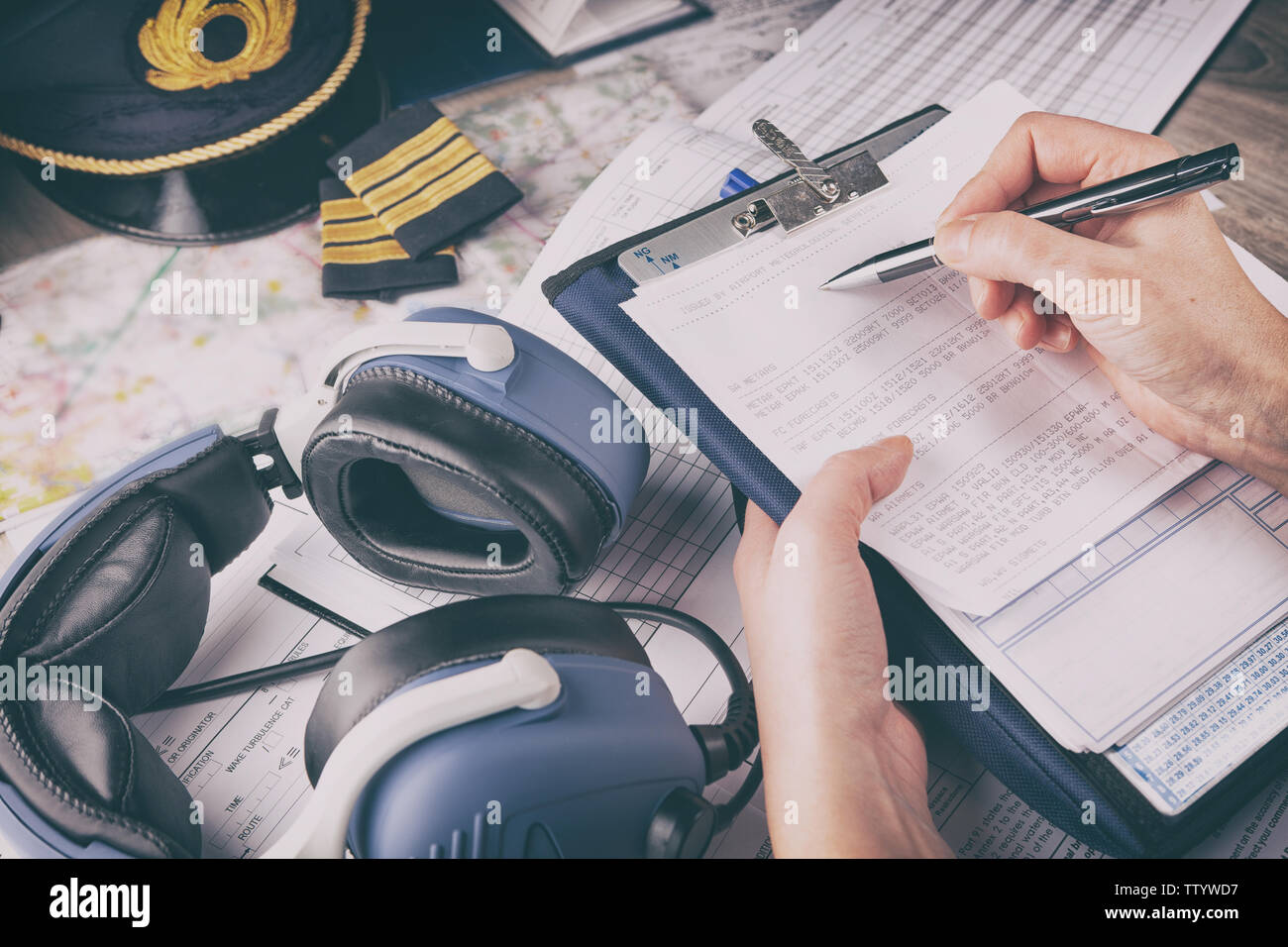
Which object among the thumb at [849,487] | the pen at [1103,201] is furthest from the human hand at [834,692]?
the pen at [1103,201]

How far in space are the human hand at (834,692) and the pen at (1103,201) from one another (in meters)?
0.13

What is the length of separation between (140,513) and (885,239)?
20.5 inches

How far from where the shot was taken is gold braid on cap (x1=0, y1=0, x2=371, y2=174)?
741 mm

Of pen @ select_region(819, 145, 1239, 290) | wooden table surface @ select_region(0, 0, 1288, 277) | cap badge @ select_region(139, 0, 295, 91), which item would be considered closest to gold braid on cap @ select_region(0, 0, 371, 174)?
cap badge @ select_region(139, 0, 295, 91)

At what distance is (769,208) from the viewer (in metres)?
Answer: 0.63

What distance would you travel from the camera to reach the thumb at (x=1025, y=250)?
52cm

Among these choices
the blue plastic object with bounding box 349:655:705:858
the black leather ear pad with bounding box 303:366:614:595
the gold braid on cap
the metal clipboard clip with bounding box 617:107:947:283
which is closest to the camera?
the blue plastic object with bounding box 349:655:705:858

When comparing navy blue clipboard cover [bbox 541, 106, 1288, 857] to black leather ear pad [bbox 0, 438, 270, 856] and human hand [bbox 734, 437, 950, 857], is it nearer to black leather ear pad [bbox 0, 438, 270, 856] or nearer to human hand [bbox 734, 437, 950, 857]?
human hand [bbox 734, 437, 950, 857]

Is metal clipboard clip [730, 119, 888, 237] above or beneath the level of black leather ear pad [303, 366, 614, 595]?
above

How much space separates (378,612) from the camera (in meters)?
0.63

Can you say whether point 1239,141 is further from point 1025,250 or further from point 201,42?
point 201,42

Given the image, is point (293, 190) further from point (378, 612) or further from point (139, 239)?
point (378, 612)

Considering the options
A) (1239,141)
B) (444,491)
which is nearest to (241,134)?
(444,491)
